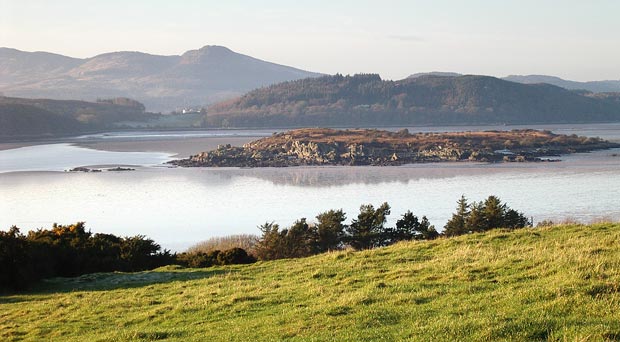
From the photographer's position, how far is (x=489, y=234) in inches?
697

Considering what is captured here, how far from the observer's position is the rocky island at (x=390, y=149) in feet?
237

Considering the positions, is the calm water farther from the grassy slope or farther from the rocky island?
the grassy slope

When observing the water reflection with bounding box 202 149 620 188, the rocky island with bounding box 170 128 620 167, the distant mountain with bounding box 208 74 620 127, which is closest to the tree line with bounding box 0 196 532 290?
the water reflection with bounding box 202 149 620 188

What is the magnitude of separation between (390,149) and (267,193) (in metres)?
34.0

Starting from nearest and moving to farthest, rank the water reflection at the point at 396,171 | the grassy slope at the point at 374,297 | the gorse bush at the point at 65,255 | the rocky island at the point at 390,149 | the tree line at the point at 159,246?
the grassy slope at the point at 374,297 → the gorse bush at the point at 65,255 → the tree line at the point at 159,246 → the water reflection at the point at 396,171 → the rocky island at the point at 390,149

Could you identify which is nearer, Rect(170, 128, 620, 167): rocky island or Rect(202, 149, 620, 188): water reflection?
Rect(202, 149, 620, 188): water reflection

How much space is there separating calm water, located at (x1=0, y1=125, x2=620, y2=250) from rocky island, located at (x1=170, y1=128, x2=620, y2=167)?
562cm

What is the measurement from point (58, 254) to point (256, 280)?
7200mm

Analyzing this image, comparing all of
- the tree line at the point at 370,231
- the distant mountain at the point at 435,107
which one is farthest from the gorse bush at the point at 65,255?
the distant mountain at the point at 435,107

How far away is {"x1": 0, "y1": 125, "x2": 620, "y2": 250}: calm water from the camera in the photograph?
35688mm

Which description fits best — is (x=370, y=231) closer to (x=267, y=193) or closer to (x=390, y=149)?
(x=267, y=193)

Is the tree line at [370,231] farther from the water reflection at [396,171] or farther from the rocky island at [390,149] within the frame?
the rocky island at [390,149]

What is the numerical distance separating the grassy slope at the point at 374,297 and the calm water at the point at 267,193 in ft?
48.9

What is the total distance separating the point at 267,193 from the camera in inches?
1873
